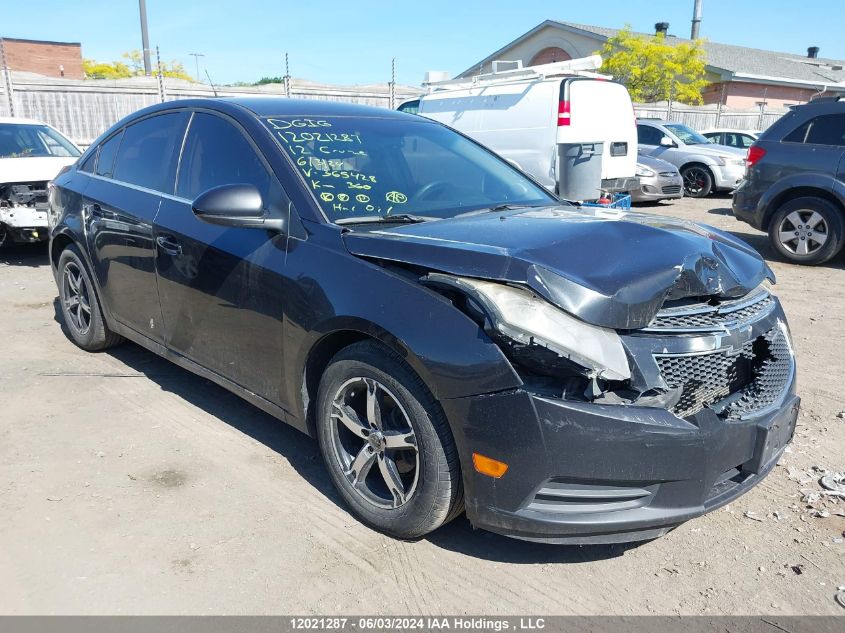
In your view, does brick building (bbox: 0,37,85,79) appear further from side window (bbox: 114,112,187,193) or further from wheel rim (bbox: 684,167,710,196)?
side window (bbox: 114,112,187,193)

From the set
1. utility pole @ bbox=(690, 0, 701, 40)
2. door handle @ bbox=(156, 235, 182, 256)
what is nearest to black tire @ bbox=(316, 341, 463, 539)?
door handle @ bbox=(156, 235, 182, 256)

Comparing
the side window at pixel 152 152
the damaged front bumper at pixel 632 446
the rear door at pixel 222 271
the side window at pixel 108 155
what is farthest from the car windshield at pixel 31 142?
the damaged front bumper at pixel 632 446

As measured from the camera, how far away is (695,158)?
14.9m

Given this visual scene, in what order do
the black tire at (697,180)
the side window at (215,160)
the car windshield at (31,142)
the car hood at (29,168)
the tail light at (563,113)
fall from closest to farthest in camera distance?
the side window at (215,160)
the car hood at (29,168)
the car windshield at (31,142)
the tail light at (563,113)
the black tire at (697,180)

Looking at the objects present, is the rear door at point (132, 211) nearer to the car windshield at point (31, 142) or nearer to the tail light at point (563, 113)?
the car windshield at point (31, 142)

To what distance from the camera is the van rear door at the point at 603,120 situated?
9125 mm

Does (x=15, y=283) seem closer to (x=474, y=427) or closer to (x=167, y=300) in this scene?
(x=167, y=300)

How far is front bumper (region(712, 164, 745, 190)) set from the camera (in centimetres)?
1473

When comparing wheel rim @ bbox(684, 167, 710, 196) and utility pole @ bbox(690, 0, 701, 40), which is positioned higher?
utility pole @ bbox(690, 0, 701, 40)

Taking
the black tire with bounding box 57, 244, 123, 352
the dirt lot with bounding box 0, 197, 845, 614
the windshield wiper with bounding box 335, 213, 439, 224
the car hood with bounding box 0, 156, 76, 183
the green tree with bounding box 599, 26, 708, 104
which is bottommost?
the dirt lot with bounding box 0, 197, 845, 614

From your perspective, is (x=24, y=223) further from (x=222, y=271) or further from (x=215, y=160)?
(x=222, y=271)

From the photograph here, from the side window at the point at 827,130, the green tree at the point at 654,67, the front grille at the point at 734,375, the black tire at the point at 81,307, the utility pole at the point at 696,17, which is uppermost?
the utility pole at the point at 696,17

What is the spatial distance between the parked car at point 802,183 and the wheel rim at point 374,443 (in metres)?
7.13

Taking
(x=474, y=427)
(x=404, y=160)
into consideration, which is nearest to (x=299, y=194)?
(x=404, y=160)
